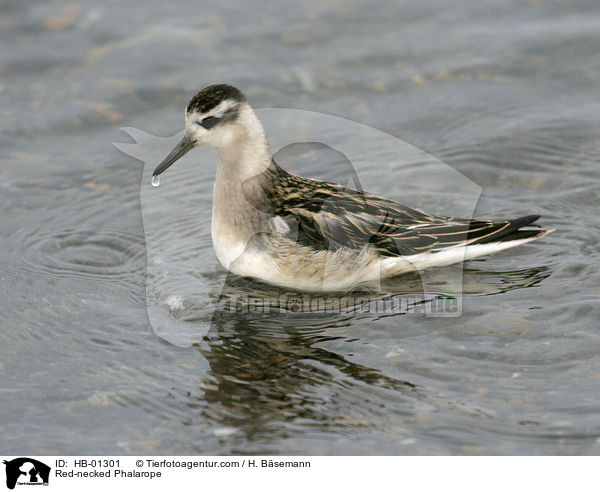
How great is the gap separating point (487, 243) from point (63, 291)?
390 cm

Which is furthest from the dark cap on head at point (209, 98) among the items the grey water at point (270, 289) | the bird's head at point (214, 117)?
the grey water at point (270, 289)

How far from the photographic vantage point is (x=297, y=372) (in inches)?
259

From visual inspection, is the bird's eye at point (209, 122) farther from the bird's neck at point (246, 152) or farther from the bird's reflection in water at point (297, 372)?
the bird's reflection in water at point (297, 372)

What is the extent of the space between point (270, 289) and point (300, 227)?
26.0 inches

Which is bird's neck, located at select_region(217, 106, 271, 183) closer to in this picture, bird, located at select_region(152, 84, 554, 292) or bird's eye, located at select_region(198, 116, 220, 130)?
bird, located at select_region(152, 84, 554, 292)

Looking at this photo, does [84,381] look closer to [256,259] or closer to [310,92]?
[256,259]

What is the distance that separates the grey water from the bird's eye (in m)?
1.37

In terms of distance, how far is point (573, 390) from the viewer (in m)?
6.11

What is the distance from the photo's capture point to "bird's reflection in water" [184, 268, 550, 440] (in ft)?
19.8

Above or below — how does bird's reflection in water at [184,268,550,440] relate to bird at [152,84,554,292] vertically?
below

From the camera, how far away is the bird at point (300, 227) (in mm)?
7617

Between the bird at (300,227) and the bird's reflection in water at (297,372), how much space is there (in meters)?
0.26
